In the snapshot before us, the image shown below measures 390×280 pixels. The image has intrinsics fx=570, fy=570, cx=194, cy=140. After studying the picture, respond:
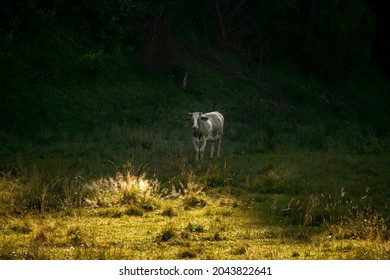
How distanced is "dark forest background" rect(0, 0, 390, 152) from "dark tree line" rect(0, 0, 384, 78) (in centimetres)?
6

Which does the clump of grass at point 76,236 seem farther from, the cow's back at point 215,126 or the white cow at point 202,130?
the cow's back at point 215,126

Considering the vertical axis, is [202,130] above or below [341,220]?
below

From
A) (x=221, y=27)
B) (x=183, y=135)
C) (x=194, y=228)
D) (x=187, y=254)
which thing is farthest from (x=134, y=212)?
(x=221, y=27)

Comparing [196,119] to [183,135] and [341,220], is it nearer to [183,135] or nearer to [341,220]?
[183,135]

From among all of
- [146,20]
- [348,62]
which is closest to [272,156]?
[146,20]

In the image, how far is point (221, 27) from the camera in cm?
3425

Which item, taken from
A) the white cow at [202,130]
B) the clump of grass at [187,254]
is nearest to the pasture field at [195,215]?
the clump of grass at [187,254]

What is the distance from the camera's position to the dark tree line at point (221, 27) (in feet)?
90.2

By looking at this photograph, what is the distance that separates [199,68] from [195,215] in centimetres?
2078

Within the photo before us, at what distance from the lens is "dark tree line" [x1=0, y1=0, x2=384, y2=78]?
1083 inches

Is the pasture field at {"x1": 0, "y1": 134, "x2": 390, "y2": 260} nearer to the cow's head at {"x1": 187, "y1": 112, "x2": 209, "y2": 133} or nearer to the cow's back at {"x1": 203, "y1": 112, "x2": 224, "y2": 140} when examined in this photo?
the cow's head at {"x1": 187, "y1": 112, "x2": 209, "y2": 133}

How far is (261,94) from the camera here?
102 ft

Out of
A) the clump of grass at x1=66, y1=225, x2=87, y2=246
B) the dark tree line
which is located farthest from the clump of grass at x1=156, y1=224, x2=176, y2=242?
the dark tree line

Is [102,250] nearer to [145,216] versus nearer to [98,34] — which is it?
[145,216]
